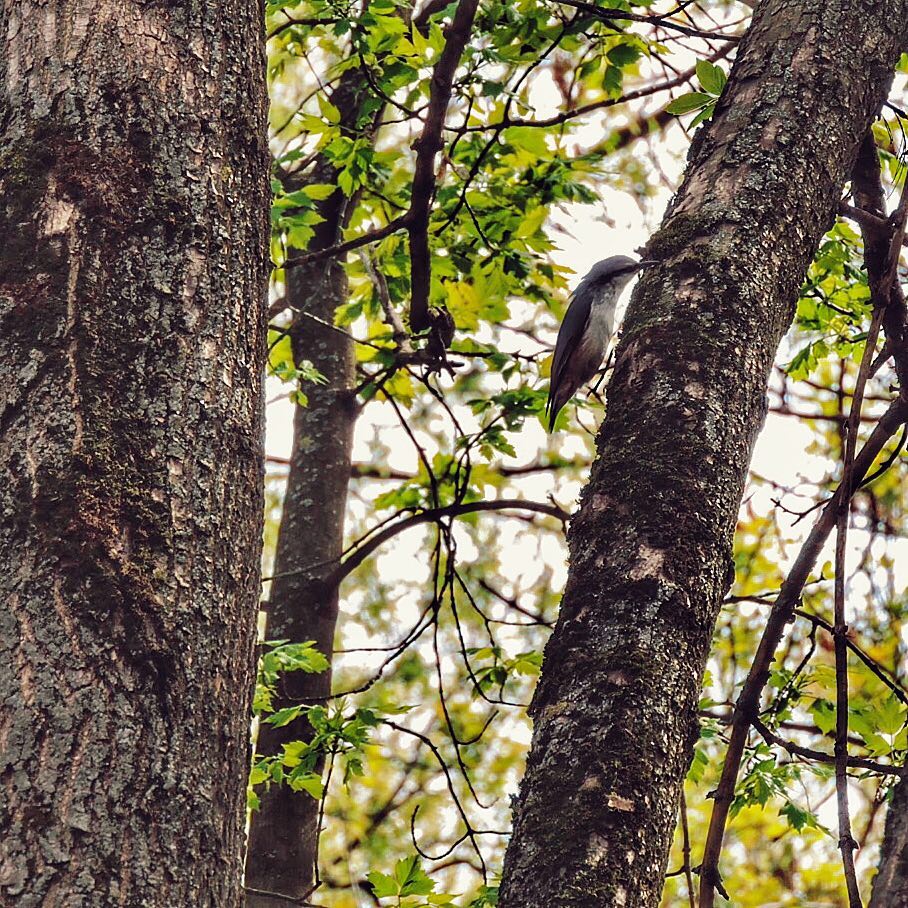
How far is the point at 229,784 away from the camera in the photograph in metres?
1.14

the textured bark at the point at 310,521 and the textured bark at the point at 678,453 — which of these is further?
the textured bark at the point at 310,521

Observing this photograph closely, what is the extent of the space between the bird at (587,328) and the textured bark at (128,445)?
2.60m

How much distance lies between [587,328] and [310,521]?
4.74ft

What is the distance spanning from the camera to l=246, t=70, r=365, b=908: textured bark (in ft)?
13.2

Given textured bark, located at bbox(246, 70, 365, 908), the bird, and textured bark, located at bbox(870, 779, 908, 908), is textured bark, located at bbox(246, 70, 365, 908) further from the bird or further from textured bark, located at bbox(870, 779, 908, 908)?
textured bark, located at bbox(870, 779, 908, 908)

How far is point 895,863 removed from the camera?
4.19 feet

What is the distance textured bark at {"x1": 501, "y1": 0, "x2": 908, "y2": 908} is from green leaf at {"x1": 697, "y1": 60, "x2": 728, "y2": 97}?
0.04 m

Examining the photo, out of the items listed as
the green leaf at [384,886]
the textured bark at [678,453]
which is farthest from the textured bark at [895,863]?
the green leaf at [384,886]

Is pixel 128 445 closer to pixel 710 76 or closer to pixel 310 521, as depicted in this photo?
pixel 710 76

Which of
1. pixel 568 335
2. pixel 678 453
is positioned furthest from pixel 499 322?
pixel 678 453

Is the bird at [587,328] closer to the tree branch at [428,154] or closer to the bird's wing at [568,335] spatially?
the bird's wing at [568,335]

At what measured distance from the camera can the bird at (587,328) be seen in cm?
398

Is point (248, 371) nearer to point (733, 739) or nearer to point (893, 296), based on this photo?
point (733, 739)

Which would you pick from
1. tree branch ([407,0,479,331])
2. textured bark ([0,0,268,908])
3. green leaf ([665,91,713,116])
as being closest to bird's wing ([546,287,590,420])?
tree branch ([407,0,479,331])
